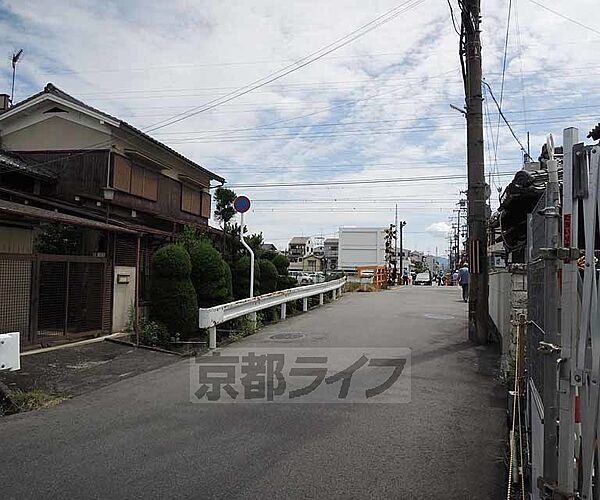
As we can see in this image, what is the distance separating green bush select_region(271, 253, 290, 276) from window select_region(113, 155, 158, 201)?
18.3 feet

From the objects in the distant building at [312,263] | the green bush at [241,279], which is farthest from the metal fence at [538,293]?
the distant building at [312,263]

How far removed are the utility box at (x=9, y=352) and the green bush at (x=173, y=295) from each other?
665 centimetres

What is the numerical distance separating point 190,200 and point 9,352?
1650 centimetres

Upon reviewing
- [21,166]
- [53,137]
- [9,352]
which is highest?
[53,137]

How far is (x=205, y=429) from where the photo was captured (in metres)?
6.22

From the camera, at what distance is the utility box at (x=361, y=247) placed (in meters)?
52.0

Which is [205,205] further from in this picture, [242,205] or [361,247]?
[361,247]

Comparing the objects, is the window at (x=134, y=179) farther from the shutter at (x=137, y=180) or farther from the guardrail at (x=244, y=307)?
the guardrail at (x=244, y=307)

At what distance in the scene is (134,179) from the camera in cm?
1833

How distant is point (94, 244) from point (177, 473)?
10.7 m

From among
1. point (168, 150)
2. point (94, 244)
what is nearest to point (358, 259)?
point (168, 150)

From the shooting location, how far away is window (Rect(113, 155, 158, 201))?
1730 cm

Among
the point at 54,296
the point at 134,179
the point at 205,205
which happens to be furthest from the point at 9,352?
the point at 205,205

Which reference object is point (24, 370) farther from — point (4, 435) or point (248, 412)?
point (248, 412)
